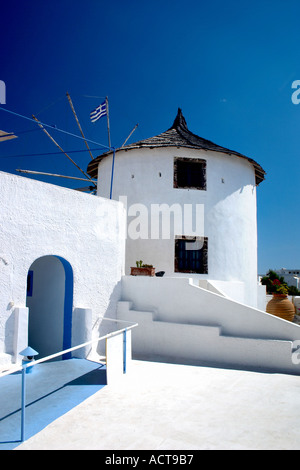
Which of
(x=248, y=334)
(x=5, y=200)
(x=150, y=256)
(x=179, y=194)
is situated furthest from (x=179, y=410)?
(x=179, y=194)

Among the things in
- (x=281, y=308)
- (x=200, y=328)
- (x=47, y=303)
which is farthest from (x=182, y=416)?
(x=281, y=308)

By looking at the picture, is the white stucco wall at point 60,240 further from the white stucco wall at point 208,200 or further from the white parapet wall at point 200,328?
the white stucco wall at point 208,200

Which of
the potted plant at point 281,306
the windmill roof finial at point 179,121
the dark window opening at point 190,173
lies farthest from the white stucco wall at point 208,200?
the windmill roof finial at point 179,121

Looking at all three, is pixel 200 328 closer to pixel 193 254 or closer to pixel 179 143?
pixel 193 254

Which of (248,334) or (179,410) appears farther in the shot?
(248,334)

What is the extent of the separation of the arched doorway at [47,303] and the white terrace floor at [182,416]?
11.2 feet

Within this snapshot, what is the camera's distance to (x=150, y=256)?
14203 millimetres

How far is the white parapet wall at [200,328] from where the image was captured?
9312mm

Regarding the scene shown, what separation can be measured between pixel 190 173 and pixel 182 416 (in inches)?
402

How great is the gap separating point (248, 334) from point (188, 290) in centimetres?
205
